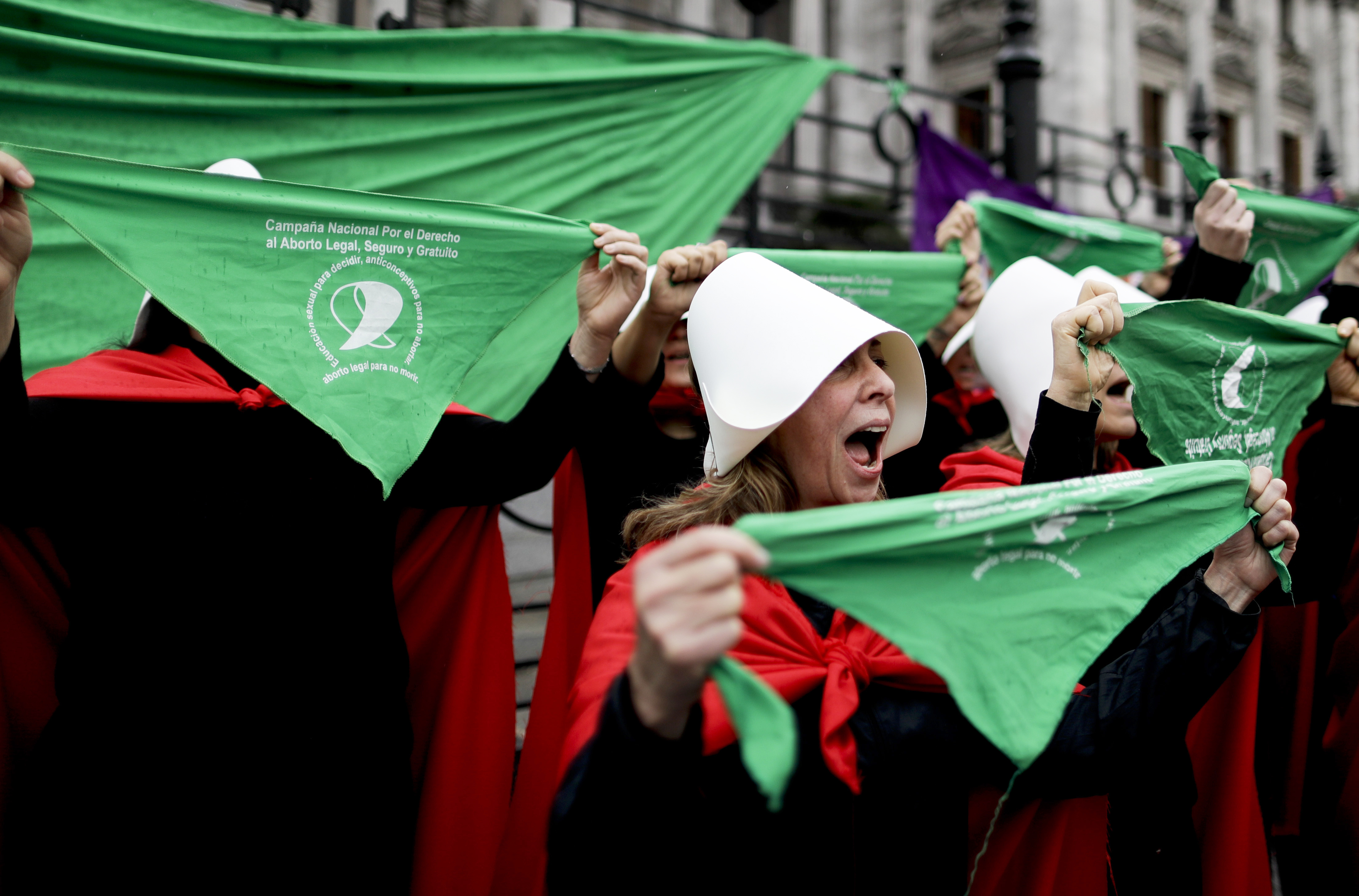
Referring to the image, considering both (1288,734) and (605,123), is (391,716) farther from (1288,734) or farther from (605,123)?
(1288,734)

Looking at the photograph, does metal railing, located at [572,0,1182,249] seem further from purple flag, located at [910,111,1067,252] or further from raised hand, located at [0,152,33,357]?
raised hand, located at [0,152,33,357]

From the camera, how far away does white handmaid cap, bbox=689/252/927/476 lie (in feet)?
6.09

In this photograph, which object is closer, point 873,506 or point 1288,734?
point 873,506

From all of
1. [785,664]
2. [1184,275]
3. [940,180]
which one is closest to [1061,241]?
[1184,275]

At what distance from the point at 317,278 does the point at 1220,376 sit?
229 centimetres

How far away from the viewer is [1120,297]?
2768mm

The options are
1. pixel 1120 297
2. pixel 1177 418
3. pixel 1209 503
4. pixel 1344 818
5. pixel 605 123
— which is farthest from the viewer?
pixel 605 123

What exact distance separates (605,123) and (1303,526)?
9.22ft

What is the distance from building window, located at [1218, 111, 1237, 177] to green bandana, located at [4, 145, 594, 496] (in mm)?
29534

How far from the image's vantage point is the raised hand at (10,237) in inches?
69.6

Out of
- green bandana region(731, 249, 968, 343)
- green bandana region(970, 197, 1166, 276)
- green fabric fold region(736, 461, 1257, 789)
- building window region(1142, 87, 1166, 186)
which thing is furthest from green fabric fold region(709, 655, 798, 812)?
building window region(1142, 87, 1166, 186)

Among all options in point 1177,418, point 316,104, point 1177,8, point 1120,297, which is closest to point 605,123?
point 316,104

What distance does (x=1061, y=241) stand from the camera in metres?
4.36

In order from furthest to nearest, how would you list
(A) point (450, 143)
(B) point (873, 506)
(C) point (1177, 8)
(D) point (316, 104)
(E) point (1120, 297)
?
(C) point (1177, 8) < (A) point (450, 143) < (D) point (316, 104) < (E) point (1120, 297) < (B) point (873, 506)
